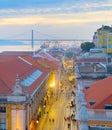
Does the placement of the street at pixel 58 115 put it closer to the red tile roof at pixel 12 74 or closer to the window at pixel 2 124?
the red tile roof at pixel 12 74

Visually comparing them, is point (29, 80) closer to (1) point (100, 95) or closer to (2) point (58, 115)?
(2) point (58, 115)

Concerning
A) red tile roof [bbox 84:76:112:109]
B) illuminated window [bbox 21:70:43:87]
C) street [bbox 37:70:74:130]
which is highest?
illuminated window [bbox 21:70:43:87]

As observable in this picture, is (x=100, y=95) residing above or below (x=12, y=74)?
below

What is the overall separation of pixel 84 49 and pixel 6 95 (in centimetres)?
6770

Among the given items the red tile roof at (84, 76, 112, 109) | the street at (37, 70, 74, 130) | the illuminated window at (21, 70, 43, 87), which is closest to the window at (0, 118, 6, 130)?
the illuminated window at (21, 70, 43, 87)

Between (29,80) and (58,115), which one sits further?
(58,115)

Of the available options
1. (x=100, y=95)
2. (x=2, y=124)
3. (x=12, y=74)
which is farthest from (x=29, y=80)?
(x=100, y=95)

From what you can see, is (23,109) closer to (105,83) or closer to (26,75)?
(105,83)

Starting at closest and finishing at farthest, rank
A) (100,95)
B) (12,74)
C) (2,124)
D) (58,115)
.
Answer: (100,95), (2,124), (12,74), (58,115)

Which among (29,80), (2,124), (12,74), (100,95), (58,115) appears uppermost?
(12,74)

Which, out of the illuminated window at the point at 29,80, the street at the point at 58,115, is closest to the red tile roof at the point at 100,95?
the street at the point at 58,115

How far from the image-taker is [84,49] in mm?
101438

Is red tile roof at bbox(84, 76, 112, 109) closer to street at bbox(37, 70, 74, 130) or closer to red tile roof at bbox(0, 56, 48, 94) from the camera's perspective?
red tile roof at bbox(0, 56, 48, 94)

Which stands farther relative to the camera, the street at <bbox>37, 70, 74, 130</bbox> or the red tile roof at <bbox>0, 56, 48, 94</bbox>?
the street at <bbox>37, 70, 74, 130</bbox>
